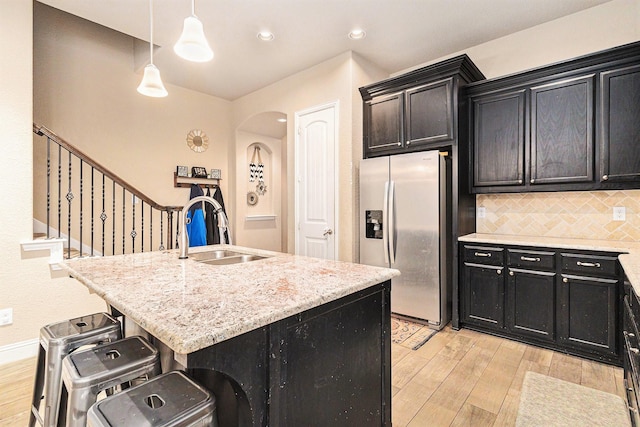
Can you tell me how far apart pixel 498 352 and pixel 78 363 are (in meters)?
2.83

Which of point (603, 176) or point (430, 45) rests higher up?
point (430, 45)

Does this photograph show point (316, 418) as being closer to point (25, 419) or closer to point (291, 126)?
point (25, 419)

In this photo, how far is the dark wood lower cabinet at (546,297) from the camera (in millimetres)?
2361

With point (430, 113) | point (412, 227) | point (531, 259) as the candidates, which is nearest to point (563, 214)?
point (531, 259)

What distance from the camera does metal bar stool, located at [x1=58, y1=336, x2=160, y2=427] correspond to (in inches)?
40.7

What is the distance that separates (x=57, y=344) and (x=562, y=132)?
3734mm

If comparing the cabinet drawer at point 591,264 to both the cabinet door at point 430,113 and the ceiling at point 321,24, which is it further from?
the ceiling at point 321,24

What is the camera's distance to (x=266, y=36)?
323 centimetres

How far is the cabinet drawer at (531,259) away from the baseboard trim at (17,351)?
4000 millimetres

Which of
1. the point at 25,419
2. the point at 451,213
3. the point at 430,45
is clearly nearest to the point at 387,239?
the point at 451,213

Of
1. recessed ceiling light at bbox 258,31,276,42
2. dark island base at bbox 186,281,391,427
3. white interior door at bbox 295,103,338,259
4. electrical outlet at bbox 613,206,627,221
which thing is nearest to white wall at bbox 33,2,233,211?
white interior door at bbox 295,103,338,259

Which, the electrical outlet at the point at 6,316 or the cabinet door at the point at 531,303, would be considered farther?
the cabinet door at the point at 531,303

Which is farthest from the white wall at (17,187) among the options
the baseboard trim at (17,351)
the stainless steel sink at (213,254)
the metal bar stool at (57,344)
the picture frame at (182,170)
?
the picture frame at (182,170)

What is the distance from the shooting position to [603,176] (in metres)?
2.56
